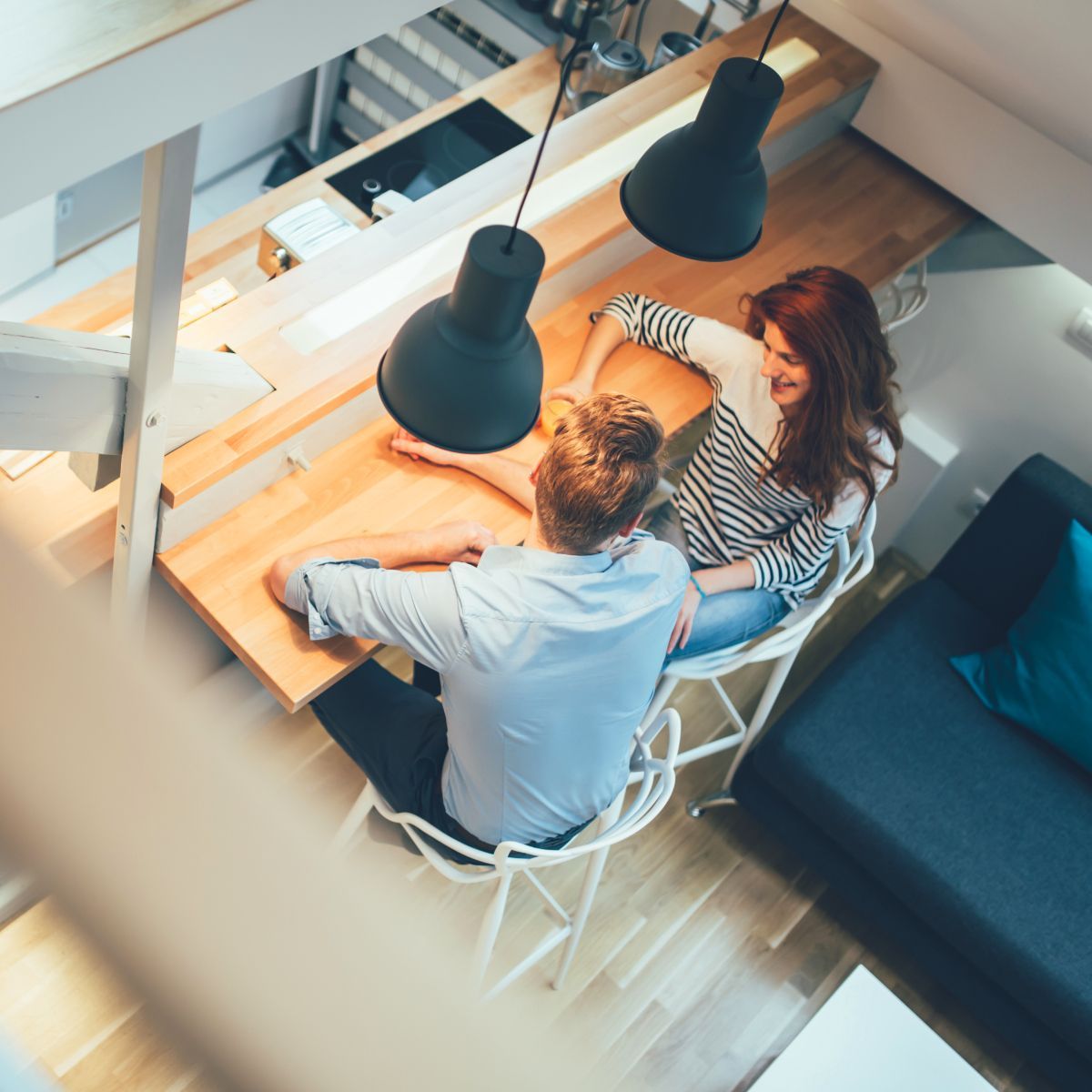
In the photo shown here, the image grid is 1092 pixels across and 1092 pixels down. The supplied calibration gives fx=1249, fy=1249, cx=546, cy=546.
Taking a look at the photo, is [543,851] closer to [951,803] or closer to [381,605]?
[381,605]

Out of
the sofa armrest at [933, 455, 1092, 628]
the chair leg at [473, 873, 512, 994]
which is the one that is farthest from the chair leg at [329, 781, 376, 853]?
the sofa armrest at [933, 455, 1092, 628]

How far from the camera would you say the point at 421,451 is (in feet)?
7.99

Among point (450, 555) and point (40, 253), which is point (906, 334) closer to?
point (450, 555)

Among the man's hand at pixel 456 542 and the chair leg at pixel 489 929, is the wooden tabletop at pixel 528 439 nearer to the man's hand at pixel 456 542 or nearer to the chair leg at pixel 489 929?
the man's hand at pixel 456 542

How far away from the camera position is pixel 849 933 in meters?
3.17

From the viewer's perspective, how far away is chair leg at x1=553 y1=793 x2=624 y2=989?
2473 millimetres

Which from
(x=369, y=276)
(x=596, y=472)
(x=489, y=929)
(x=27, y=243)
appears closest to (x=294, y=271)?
(x=369, y=276)

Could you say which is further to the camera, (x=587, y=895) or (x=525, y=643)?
(x=587, y=895)

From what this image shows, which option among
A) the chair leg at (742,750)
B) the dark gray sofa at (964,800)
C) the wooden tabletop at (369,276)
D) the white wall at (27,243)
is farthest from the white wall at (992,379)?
the white wall at (27,243)

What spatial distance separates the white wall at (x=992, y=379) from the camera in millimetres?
3512

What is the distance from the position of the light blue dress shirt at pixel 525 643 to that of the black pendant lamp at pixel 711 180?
514 millimetres

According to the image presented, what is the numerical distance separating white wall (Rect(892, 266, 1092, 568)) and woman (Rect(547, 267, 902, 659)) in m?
0.97

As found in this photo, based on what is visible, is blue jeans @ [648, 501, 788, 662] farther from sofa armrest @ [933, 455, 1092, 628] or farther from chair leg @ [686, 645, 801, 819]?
sofa armrest @ [933, 455, 1092, 628]

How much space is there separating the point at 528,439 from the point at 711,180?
2.30 feet
